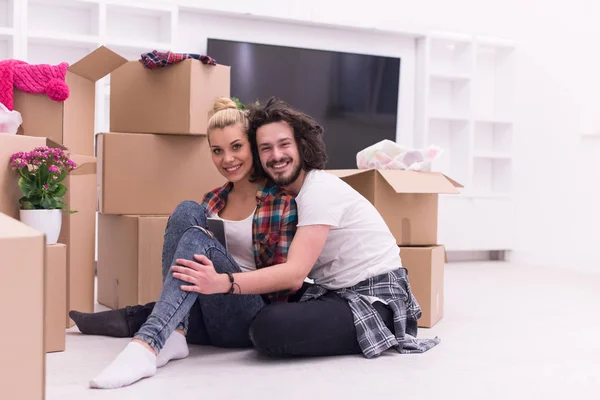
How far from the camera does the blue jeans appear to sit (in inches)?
60.2

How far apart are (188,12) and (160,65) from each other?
1.67 metres

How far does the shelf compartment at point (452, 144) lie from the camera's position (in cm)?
443

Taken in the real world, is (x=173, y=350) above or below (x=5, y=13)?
below

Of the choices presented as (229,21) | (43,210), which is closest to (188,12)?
(229,21)

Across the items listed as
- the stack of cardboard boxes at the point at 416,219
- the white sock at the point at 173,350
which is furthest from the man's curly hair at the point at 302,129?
the white sock at the point at 173,350

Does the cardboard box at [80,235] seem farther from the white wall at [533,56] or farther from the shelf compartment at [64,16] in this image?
the white wall at [533,56]

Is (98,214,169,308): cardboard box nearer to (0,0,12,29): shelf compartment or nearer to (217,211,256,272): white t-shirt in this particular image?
(217,211,256,272): white t-shirt

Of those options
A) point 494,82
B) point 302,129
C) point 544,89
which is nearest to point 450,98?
point 494,82

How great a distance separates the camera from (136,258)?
2256 millimetres

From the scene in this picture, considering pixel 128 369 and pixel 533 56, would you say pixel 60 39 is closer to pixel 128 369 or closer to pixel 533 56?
pixel 128 369

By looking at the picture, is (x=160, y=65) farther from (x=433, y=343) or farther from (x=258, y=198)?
(x=433, y=343)

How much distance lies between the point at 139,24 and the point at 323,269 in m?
2.47

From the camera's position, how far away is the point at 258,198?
180 cm

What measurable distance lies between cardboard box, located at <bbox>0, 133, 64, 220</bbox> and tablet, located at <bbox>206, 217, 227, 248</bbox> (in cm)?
54
